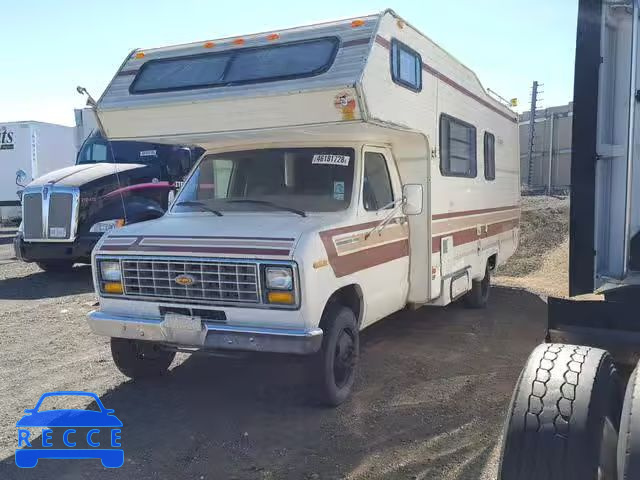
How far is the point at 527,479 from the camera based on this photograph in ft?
8.19

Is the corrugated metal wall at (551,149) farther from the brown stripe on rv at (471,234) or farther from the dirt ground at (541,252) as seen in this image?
the brown stripe on rv at (471,234)

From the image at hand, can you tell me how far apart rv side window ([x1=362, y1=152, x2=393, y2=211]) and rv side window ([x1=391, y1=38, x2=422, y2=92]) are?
2.25 feet

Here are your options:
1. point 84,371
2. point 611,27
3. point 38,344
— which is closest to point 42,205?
point 38,344

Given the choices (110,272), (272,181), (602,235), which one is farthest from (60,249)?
(602,235)

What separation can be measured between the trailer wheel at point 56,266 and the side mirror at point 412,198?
24.2ft

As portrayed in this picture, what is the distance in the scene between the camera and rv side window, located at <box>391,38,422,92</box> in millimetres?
5125

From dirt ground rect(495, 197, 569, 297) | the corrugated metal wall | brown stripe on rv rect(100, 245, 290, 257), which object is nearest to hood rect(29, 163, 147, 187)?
brown stripe on rv rect(100, 245, 290, 257)

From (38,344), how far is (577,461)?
575cm

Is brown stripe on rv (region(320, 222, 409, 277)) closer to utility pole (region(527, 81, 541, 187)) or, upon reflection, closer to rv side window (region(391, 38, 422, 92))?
rv side window (region(391, 38, 422, 92))

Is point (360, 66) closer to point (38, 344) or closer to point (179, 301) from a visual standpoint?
point (179, 301)

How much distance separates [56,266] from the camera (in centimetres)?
1099

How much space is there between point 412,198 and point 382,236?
1.38 ft

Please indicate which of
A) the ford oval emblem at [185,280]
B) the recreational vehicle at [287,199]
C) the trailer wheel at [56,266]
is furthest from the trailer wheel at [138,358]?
the trailer wheel at [56,266]

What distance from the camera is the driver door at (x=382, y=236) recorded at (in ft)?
16.9
